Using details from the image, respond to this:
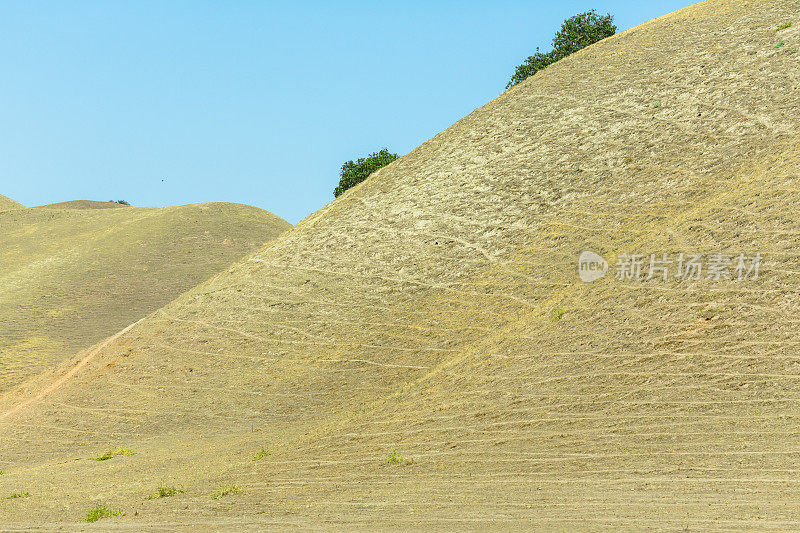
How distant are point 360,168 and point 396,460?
125ft

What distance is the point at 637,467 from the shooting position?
36.7 ft

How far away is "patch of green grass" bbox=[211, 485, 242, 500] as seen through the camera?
40.6 ft

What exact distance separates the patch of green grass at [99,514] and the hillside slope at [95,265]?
1854 cm

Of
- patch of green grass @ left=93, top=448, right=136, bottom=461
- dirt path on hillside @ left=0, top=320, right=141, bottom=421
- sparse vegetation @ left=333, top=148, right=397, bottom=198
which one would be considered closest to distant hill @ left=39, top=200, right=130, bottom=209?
sparse vegetation @ left=333, top=148, right=397, bottom=198

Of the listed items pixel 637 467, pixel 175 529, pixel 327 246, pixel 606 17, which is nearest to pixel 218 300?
pixel 327 246

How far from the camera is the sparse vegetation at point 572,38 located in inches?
1836

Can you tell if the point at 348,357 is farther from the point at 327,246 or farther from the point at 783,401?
the point at 783,401

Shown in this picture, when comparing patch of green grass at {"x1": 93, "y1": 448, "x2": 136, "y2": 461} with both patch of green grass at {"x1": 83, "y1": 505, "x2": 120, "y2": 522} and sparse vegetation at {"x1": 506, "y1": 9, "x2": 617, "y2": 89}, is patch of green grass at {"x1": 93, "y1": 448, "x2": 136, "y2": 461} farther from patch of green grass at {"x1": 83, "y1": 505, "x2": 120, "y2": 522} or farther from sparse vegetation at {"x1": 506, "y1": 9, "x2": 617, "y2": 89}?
sparse vegetation at {"x1": 506, "y1": 9, "x2": 617, "y2": 89}

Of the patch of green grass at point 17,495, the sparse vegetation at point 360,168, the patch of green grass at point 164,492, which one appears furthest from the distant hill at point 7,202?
the patch of green grass at point 164,492

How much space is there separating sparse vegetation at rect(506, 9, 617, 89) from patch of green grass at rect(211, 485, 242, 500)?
38518mm

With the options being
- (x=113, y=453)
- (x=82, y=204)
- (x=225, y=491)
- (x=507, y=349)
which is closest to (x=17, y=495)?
(x=113, y=453)

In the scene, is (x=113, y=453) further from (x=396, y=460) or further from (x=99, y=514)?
(x=396, y=460)

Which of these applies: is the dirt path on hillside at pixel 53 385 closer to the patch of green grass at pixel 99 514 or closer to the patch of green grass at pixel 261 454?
the patch of green grass at pixel 261 454

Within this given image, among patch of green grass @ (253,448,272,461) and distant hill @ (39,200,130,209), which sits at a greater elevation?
distant hill @ (39,200,130,209)
